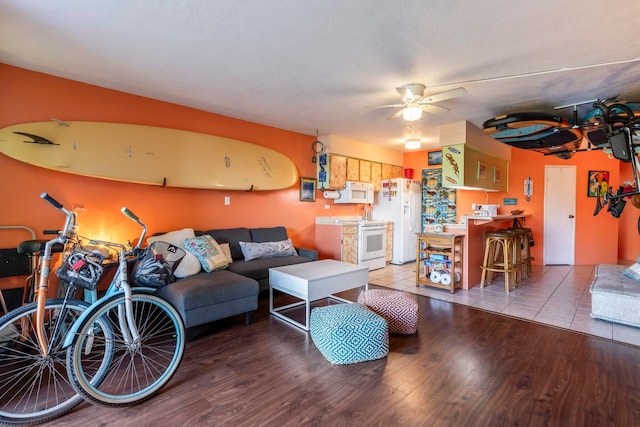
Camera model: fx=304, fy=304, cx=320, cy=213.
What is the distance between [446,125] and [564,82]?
5.41 feet

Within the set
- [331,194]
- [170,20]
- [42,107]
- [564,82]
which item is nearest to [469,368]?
[564,82]

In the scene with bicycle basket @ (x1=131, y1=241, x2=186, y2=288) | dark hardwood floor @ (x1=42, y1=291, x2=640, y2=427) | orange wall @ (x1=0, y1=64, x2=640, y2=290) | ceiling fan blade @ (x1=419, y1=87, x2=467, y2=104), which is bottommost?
dark hardwood floor @ (x1=42, y1=291, x2=640, y2=427)

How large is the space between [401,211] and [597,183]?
3833 mm

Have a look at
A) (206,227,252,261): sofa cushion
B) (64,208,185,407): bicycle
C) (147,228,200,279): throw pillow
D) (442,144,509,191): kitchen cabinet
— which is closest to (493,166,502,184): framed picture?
(442,144,509,191): kitchen cabinet

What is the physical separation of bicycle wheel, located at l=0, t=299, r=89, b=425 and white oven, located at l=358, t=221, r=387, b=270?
4.16m

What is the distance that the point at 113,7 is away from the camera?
198cm

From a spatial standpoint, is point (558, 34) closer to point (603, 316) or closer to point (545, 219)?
point (603, 316)

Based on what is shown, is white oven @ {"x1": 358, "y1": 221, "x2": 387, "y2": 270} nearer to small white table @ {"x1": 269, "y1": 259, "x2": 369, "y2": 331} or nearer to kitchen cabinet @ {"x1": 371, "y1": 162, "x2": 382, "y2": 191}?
kitchen cabinet @ {"x1": 371, "y1": 162, "x2": 382, "y2": 191}

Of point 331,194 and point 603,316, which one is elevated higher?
point 331,194

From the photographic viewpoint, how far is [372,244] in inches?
223

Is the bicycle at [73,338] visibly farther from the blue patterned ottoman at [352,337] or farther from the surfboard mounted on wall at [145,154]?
the surfboard mounted on wall at [145,154]

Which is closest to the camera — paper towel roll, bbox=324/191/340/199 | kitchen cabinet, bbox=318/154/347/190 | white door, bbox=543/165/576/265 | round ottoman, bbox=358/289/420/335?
round ottoman, bbox=358/289/420/335

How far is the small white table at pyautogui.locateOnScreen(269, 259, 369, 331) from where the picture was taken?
2.99 meters

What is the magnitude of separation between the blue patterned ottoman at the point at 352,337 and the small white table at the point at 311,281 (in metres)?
0.52
